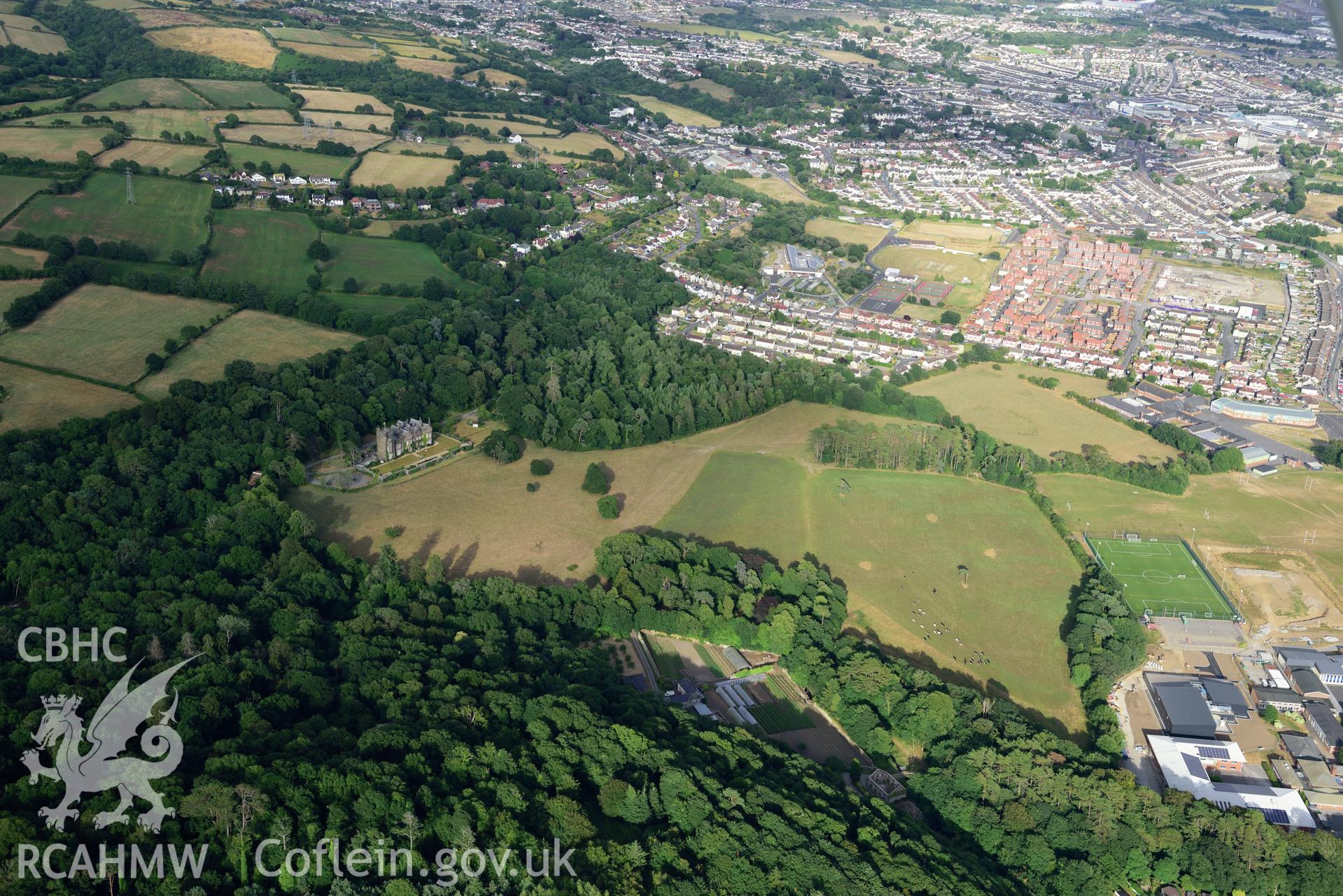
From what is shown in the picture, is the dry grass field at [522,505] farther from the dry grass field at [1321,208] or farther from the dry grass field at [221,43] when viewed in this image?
the dry grass field at [221,43]

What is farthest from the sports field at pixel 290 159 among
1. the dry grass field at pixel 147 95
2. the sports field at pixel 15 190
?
the sports field at pixel 15 190

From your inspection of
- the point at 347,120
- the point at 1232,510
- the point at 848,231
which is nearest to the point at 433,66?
the point at 347,120

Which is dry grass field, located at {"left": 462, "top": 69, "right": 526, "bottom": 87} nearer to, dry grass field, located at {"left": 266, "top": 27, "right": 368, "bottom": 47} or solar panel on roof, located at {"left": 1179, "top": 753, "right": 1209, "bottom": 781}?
dry grass field, located at {"left": 266, "top": 27, "right": 368, "bottom": 47}

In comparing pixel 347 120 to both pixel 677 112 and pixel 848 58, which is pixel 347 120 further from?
pixel 848 58

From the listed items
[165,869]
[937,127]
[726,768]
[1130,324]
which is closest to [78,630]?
[165,869]

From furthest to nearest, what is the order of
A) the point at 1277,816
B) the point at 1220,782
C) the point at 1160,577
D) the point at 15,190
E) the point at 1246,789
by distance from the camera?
the point at 15,190 < the point at 1160,577 < the point at 1220,782 < the point at 1246,789 < the point at 1277,816

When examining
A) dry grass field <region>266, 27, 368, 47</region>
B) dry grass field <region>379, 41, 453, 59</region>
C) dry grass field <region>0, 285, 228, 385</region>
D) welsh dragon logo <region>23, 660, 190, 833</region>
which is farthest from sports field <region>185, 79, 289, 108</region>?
welsh dragon logo <region>23, 660, 190, 833</region>
